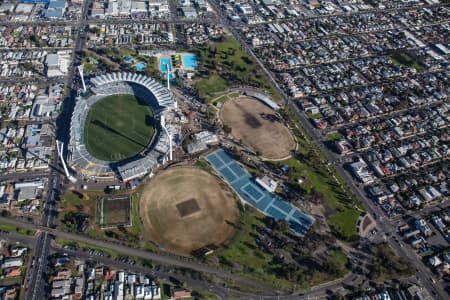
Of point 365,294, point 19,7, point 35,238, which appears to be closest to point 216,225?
point 365,294

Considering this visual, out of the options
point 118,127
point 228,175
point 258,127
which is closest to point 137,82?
point 118,127

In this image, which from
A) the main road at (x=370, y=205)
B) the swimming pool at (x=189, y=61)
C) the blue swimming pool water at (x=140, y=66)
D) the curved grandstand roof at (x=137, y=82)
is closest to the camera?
the main road at (x=370, y=205)

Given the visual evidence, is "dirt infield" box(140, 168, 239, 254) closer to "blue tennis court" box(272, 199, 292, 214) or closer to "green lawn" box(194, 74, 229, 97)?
"blue tennis court" box(272, 199, 292, 214)

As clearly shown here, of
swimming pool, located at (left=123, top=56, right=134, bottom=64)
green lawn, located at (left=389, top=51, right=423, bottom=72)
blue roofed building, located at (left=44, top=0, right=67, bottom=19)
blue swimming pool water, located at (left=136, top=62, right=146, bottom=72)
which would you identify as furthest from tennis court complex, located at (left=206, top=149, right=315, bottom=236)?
blue roofed building, located at (left=44, top=0, right=67, bottom=19)

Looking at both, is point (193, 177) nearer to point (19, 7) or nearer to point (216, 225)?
point (216, 225)

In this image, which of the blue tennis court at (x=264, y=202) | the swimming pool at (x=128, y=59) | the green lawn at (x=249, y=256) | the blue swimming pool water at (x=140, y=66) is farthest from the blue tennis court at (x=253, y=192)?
the swimming pool at (x=128, y=59)

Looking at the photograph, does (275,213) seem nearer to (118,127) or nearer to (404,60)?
(118,127)

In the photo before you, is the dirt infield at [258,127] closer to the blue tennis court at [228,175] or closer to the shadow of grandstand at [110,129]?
the blue tennis court at [228,175]
